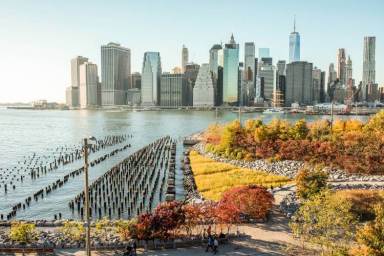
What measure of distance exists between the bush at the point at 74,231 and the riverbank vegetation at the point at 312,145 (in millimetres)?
38169

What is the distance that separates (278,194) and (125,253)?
21.3m

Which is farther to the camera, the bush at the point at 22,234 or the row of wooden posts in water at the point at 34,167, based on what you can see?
the row of wooden posts in water at the point at 34,167

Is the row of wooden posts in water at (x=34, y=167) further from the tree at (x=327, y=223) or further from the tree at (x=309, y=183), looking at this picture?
the tree at (x=327, y=223)

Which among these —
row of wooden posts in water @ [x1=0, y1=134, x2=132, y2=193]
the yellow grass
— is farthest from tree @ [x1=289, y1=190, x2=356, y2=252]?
row of wooden posts in water @ [x1=0, y1=134, x2=132, y2=193]

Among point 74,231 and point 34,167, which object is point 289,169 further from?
point 34,167

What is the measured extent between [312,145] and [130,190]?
28.7m

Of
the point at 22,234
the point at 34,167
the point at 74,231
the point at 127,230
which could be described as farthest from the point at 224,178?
the point at 34,167

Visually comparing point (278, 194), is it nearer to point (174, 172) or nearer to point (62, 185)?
point (174, 172)

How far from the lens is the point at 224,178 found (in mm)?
59125

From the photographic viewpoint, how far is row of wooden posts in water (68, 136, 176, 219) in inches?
2188

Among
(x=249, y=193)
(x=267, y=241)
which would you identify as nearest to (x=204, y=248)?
(x=267, y=241)

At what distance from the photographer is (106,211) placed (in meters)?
55.0

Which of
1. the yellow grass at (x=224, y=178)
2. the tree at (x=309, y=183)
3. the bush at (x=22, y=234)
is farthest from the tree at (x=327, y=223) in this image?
the bush at (x=22, y=234)

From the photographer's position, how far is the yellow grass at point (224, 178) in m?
54.6
